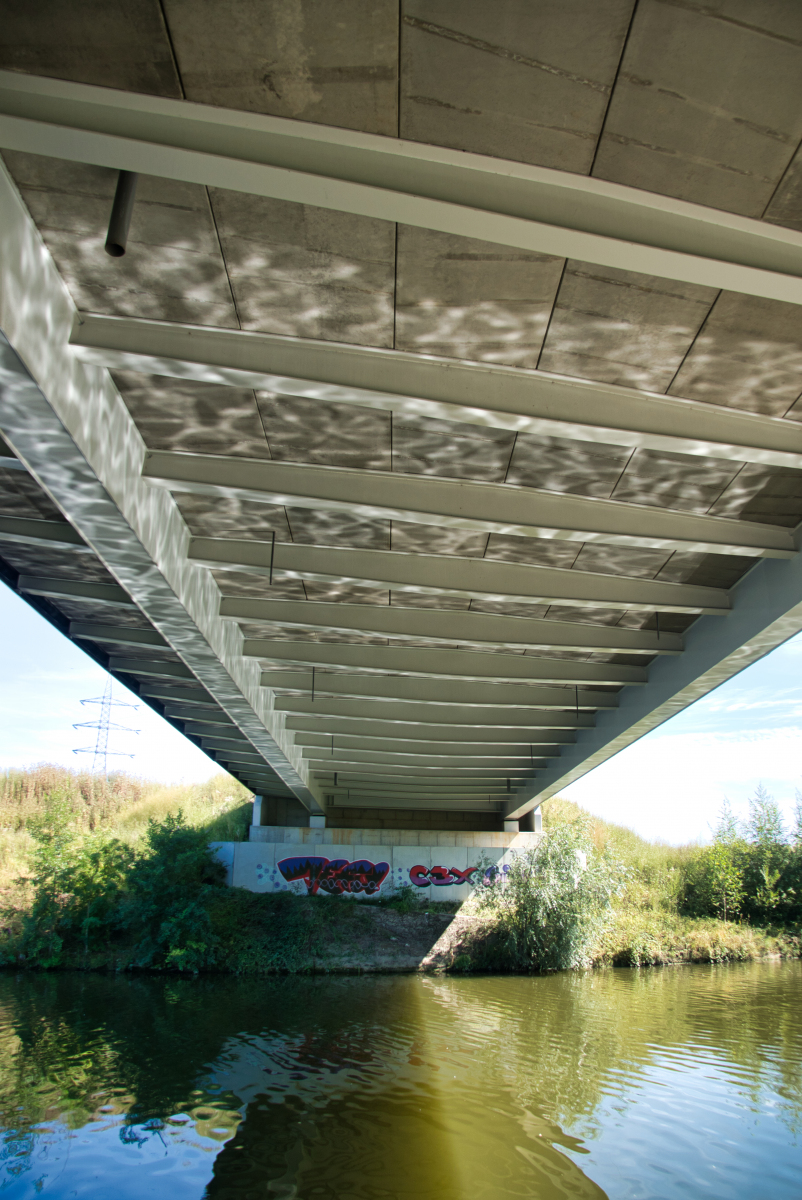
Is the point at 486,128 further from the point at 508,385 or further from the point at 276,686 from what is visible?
the point at 276,686

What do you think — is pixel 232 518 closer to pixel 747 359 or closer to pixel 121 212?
pixel 121 212

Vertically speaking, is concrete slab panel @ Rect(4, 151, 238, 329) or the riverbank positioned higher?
concrete slab panel @ Rect(4, 151, 238, 329)

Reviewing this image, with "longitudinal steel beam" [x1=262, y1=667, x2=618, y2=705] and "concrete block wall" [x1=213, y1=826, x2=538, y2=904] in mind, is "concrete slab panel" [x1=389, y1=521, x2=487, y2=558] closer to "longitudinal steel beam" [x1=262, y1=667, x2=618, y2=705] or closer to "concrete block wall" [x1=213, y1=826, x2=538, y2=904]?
"longitudinal steel beam" [x1=262, y1=667, x2=618, y2=705]

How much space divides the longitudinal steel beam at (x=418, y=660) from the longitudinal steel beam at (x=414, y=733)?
3.62m

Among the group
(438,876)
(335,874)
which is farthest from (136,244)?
(438,876)

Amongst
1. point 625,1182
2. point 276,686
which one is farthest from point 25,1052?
point 625,1182

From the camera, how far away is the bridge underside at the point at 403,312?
3604mm

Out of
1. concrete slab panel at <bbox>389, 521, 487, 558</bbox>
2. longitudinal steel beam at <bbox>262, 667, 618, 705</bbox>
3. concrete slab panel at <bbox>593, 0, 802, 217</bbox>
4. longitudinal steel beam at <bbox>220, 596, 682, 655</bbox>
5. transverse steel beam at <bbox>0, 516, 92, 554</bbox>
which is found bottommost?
longitudinal steel beam at <bbox>262, 667, 618, 705</bbox>

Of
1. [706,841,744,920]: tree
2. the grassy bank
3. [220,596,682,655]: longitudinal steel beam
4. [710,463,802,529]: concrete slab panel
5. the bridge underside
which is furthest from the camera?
[706,841,744,920]: tree

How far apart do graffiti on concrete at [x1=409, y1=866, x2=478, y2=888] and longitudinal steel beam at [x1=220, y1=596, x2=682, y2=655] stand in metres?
19.9

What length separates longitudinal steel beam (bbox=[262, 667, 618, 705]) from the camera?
554 inches

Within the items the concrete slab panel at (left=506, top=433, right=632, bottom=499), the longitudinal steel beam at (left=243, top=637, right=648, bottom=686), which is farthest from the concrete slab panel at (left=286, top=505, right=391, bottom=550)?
the longitudinal steel beam at (left=243, top=637, right=648, bottom=686)

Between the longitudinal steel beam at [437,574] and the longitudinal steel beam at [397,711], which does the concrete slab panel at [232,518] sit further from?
the longitudinal steel beam at [397,711]

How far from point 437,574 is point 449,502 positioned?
6.36 feet
